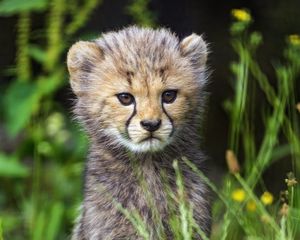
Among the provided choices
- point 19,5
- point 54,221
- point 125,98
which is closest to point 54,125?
point 54,221

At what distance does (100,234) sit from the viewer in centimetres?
538

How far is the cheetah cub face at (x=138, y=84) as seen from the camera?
16.7 ft

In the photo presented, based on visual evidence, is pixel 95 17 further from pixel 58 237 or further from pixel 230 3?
pixel 58 237

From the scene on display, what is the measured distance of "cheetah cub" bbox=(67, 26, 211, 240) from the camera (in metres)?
5.12

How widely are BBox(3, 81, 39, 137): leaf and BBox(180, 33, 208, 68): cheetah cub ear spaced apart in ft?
6.20

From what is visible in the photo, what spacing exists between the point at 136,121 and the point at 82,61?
0.49 metres

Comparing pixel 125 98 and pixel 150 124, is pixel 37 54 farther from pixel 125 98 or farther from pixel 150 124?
pixel 150 124

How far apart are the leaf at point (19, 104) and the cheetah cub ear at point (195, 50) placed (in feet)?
6.20

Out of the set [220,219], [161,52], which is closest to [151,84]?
[161,52]

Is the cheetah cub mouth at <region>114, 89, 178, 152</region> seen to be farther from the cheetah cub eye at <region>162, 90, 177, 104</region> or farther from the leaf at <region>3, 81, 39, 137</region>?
the leaf at <region>3, 81, 39, 137</region>

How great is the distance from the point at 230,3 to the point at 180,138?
274 cm

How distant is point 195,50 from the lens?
5.43 m

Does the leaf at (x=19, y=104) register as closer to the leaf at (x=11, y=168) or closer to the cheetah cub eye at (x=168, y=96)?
the leaf at (x=11, y=168)

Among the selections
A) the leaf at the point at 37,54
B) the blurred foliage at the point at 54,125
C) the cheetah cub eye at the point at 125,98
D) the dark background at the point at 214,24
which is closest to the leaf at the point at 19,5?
the blurred foliage at the point at 54,125
